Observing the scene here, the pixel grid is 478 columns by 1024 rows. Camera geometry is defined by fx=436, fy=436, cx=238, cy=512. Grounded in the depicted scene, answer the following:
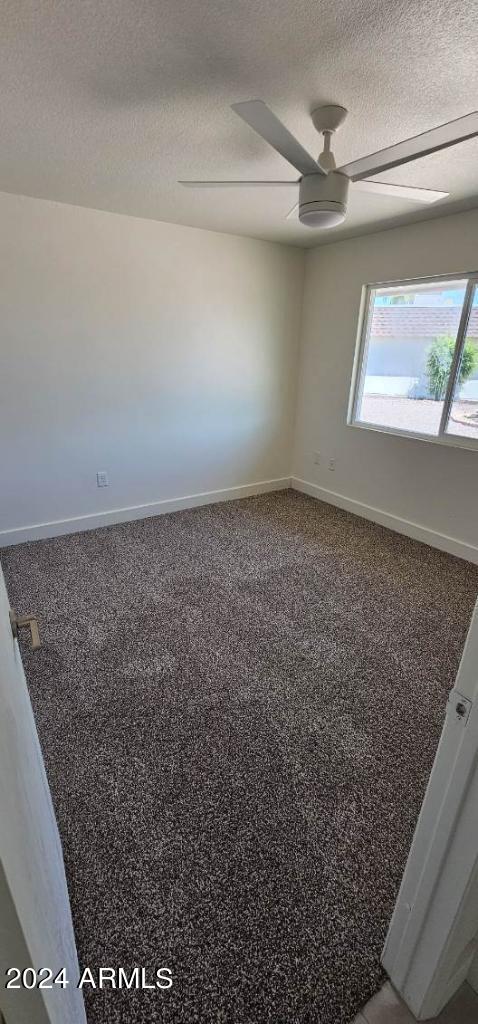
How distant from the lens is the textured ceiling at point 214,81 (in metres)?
1.24

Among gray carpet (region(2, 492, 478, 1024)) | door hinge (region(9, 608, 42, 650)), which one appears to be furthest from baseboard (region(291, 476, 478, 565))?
door hinge (region(9, 608, 42, 650))

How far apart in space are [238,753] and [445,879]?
93 centimetres

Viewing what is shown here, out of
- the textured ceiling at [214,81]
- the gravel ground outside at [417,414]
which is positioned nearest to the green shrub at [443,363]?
the gravel ground outside at [417,414]

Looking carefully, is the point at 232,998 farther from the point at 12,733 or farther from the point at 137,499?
the point at 137,499

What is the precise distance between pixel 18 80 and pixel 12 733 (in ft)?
6.81

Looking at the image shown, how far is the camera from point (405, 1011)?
1.00 meters

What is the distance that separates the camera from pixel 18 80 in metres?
1.52

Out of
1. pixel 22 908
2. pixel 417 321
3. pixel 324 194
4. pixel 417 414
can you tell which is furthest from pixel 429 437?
pixel 22 908

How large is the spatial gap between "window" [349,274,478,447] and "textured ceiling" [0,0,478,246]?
83cm

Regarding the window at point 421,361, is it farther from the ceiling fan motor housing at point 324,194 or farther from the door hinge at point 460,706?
the door hinge at point 460,706

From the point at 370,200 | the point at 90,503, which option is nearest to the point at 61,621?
the point at 90,503

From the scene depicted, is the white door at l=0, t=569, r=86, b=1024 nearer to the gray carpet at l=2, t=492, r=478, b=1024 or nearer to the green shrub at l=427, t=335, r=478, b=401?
the gray carpet at l=2, t=492, r=478, b=1024

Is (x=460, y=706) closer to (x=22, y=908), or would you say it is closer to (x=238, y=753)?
(x=22, y=908)

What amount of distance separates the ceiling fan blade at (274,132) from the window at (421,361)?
1.88 metres
